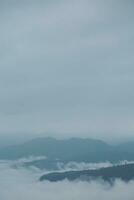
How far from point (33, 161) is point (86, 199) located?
250 feet

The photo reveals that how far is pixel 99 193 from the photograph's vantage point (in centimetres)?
12512

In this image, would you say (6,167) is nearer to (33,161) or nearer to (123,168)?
(33,161)

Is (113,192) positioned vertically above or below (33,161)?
below

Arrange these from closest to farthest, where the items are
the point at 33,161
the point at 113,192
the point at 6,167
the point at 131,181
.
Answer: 1. the point at 131,181
2. the point at 113,192
3. the point at 6,167
4. the point at 33,161

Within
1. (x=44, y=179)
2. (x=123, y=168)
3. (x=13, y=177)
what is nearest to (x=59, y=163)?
(x=13, y=177)

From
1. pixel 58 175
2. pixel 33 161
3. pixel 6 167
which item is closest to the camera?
pixel 58 175

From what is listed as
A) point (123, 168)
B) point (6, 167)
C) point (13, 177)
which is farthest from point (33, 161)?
point (123, 168)

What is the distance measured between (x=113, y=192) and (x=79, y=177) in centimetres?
1198

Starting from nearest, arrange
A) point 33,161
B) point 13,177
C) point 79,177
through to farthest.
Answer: point 79,177, point 13,177, point 33,161

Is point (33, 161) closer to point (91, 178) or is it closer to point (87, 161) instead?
point (87, 161)

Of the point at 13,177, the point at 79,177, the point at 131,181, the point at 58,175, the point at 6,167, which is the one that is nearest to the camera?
the point at 131,181

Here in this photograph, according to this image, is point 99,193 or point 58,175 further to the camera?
point 58,175

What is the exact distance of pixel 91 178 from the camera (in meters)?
122

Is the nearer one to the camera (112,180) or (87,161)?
(112,180)
